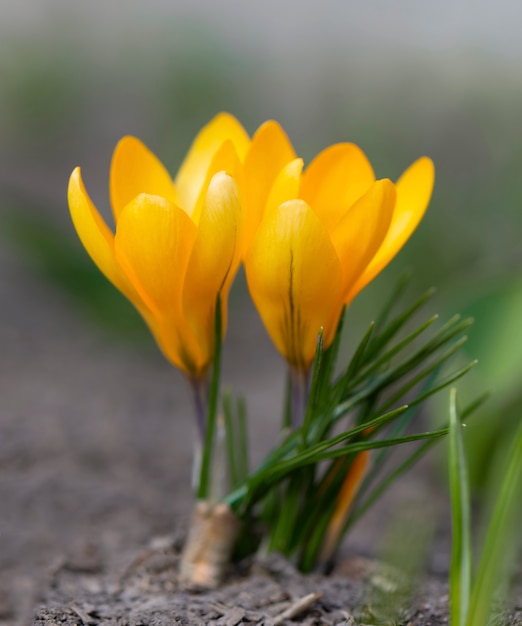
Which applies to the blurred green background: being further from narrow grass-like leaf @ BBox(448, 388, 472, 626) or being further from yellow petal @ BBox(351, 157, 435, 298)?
narrow grass-like leaf @ BBox(448, 388, 472, 626)

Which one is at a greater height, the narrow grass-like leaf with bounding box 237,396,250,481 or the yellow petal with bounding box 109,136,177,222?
the yellow petal with bounding box 109,136,177,222

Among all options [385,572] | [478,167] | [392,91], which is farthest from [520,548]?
[392,91]

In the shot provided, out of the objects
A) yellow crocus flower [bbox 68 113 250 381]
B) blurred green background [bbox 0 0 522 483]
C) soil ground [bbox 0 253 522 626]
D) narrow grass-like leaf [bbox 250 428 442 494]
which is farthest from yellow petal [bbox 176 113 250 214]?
blurred green background [bbox 0 0 522 483]

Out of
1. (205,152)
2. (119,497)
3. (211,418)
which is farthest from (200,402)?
(119,497)

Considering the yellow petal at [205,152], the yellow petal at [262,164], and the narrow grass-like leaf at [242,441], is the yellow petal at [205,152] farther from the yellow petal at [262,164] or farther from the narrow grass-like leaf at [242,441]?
the narrow grass-like leaf at [242,441]

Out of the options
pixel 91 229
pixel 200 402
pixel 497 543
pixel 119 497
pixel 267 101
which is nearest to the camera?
pixel 497 543

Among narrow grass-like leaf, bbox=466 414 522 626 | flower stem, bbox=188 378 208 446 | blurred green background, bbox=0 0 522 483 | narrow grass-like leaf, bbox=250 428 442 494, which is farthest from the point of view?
blurred green background, bbox=0 0 522 483

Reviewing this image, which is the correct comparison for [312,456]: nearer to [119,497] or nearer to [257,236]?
[257,236]
